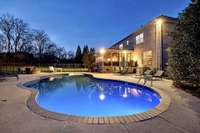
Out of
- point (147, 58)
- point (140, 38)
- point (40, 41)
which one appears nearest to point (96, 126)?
point (147, 58)

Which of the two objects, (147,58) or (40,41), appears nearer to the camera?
(147,58)

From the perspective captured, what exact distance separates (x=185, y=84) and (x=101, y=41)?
54.4m

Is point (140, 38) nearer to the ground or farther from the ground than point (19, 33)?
nearer to the ground

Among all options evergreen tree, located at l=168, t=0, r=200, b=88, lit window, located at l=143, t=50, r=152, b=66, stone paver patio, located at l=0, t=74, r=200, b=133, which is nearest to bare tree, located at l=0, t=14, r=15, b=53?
lit window, located at l=143, t=50, r=152, b=66

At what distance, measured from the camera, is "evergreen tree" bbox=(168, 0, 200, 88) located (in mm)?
5738

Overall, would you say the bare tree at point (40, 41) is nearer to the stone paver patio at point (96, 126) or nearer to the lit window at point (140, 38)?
the lit window at point (140, 38)

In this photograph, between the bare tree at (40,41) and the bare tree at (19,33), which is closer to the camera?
the bare tree at (19,33)

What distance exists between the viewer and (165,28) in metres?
12.9

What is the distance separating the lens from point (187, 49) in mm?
6172

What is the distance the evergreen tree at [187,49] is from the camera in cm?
574

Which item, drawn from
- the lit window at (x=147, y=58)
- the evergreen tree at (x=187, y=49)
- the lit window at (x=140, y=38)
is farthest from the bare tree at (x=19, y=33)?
the evergreen tree at (x=187, y=49)

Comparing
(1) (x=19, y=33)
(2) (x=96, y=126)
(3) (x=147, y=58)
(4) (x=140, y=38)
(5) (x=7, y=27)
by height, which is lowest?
(2) (x=96, y=126)

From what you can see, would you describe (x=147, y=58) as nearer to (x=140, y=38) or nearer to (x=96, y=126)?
(x=140, y=38)

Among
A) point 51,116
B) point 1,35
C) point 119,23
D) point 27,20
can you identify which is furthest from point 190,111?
point 119,23
